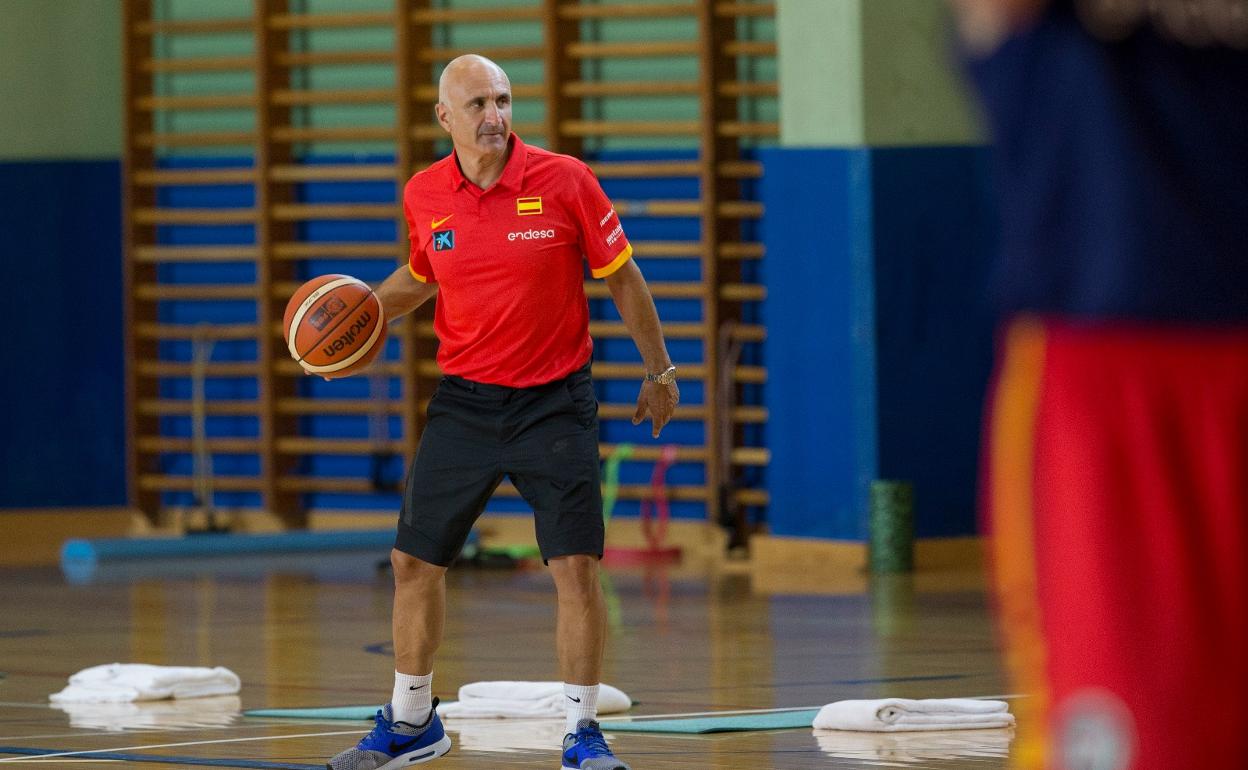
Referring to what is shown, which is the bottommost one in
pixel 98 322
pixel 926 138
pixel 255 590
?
pixel 255 590

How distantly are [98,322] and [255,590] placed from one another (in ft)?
12.6

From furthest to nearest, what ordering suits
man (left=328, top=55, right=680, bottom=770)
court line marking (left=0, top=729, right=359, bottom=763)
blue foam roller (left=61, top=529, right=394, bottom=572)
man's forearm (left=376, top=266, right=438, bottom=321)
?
blue foam roller (left=61, top=529, right=394, bottom=572)
court line marking (left=0, top=729, right=359, bottom=763)
man's forearm (left=376, top=266, right=438, bottom=321)
man (left=328, top=55, right=680, bottom=770)

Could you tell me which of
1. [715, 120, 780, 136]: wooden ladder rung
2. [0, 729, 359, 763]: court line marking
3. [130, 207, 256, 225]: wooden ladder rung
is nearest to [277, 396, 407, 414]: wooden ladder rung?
[130, 207, 256, 225]: wooden ladder rung

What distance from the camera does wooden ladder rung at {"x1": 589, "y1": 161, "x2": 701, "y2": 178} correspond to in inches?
495

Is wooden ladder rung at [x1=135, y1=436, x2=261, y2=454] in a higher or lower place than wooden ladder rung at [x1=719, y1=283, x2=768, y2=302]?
lower

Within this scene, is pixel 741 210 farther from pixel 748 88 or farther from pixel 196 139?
pixel 196 139

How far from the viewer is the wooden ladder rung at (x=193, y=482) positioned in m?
14.3

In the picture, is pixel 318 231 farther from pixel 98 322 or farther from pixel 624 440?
pixel 624 440

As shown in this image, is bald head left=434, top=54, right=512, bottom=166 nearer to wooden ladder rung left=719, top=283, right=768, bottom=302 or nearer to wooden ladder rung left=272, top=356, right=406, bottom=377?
wooden ladder rung left=719, top=283, right=768, bottom=302

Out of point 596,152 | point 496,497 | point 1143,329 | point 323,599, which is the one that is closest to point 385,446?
point 496,497

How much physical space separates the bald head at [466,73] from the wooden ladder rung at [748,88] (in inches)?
272

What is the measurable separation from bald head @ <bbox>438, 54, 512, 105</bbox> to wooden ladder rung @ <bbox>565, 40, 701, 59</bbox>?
279 inches

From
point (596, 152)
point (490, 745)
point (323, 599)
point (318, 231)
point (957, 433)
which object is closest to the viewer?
point (490, 745)

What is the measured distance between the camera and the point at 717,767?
5598 millimetres
